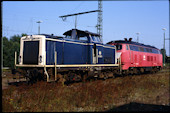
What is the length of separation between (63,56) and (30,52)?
1.98m

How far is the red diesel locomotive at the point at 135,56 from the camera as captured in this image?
712 inches

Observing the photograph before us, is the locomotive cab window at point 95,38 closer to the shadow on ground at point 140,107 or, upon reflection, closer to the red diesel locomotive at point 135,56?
the red diesel locomotive at point 135,56

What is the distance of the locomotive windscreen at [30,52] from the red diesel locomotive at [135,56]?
29.3 feet

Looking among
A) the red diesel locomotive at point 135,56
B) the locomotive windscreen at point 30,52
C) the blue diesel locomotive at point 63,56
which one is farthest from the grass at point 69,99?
the red diesel locomotive at point 135,56

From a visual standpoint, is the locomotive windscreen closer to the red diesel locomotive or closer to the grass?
the grass

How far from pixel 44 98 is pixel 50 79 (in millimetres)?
2917

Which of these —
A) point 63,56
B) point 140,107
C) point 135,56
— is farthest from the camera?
point 135,56

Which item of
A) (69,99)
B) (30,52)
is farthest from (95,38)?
(69,99)

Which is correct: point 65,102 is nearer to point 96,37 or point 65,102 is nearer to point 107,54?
point 96,37

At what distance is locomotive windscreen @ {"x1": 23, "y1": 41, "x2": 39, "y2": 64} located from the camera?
11086mm

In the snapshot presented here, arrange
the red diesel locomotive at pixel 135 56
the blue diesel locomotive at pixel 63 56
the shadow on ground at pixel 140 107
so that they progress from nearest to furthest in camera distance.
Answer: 1. the shadow on ground at pixel 140 107
2. the blue diesel locomotive at pixel 63 56
3. the red diesel locomotive at pixel 135 56

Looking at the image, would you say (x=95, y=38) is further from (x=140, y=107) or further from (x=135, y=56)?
(x=140, y=107)

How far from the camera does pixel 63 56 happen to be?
12.0m

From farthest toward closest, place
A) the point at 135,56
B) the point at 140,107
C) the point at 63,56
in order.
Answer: the point at 135,56 → the point at 63,56 → the point at 140,107
